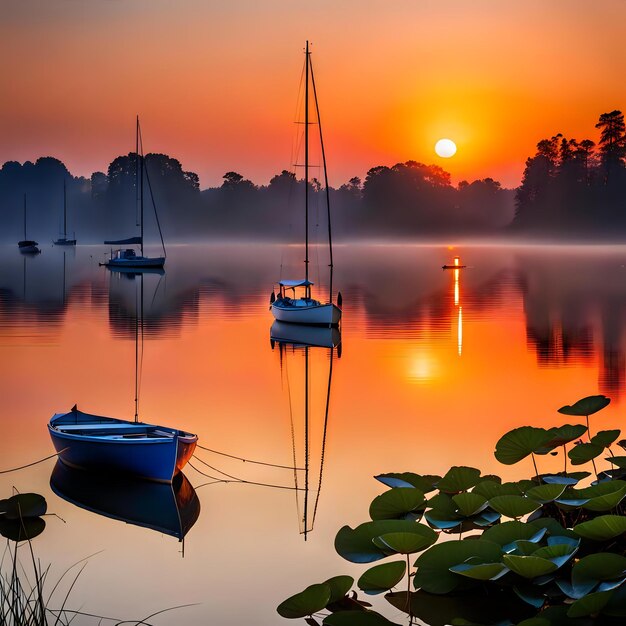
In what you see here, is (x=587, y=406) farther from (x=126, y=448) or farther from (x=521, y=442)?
(x=126, y=448)

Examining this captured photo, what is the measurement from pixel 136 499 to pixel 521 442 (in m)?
6.31

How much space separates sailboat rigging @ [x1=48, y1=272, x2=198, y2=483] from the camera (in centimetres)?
1397

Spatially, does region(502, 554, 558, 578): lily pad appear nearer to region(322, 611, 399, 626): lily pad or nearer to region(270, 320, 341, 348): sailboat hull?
region(322, 611, 399, 626): lily pad

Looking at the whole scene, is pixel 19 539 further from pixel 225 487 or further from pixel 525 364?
pixel 525 364

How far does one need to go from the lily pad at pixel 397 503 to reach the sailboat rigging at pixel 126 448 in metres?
5.11

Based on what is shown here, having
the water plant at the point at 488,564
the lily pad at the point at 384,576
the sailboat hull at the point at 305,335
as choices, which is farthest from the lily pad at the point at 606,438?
the sailboat hull at the point at 305,335

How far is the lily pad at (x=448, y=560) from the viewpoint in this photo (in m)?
7.46

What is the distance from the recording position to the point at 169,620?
32.8 ft

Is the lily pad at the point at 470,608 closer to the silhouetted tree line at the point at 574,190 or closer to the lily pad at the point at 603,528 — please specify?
the lily pad at the point at 603,528

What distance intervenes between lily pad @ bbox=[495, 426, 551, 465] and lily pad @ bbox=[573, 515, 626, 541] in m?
2.12

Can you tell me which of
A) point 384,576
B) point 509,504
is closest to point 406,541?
point 384,576

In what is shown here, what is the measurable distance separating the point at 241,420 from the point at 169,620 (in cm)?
1037

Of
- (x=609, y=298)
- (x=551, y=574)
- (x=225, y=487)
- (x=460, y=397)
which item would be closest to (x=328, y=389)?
(x=460, y=397)

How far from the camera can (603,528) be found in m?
7.53
